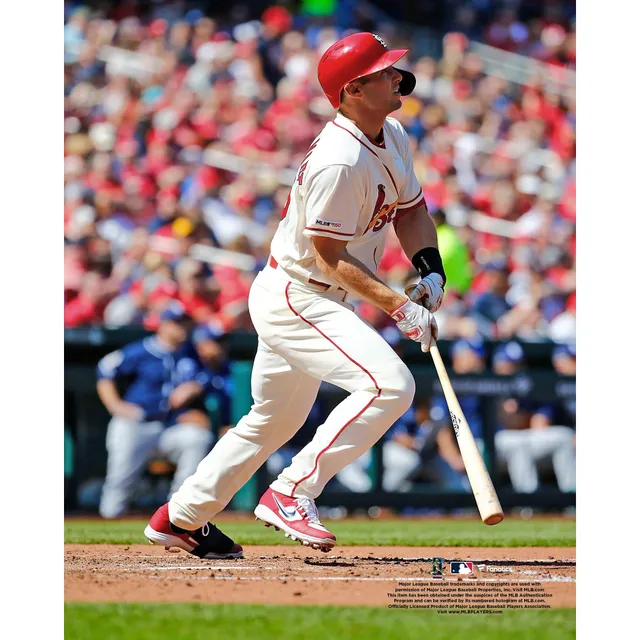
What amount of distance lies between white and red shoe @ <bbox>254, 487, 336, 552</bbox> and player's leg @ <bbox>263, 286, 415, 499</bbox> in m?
0.04

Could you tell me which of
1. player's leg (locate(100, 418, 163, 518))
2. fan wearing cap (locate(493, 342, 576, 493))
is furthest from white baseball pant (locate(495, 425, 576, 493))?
player's leg (locate(100, 418, 163, 518))

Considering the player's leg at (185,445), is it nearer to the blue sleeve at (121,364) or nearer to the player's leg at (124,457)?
the player's leg at (124,457)

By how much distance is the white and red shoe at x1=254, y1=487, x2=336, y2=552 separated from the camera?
13.4ft

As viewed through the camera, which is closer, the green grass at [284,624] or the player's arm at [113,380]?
the green grass at [284,624]

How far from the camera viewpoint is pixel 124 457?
6.89m

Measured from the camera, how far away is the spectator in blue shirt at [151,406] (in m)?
6.88

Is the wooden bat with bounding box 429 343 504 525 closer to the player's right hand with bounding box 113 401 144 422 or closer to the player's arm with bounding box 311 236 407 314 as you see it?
the player's arm with bounding box 311 236 407 314

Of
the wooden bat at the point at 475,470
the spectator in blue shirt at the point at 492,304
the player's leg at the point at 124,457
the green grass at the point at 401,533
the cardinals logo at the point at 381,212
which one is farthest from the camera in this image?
the spectator in blue shirt at the point at 492,304

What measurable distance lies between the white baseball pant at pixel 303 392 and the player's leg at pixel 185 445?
2.56 m

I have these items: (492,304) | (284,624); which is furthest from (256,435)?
(492,304)

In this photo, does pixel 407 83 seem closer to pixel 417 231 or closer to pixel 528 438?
pixel 417 231

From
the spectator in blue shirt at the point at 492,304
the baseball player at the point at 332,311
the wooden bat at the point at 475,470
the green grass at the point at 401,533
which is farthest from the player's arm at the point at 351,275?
the spectator in blue shirt at the point at 492,304

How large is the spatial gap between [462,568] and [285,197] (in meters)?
5.38

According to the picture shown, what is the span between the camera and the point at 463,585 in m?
4.12
